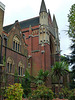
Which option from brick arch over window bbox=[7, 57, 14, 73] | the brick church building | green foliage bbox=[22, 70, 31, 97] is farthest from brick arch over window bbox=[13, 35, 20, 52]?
green foliage bbox=[22, 70, 31, 97]

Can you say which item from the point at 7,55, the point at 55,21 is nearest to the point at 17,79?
the point at 7,55

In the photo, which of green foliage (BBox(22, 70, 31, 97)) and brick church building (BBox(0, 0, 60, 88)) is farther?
green foliage (BBox(22, 70, 31, 97))

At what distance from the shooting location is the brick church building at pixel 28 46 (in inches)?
778

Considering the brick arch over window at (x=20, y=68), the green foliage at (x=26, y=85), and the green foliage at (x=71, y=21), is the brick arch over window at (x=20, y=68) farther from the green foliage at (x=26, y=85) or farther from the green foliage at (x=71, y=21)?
→ the green foliage at (x=71, y=21)

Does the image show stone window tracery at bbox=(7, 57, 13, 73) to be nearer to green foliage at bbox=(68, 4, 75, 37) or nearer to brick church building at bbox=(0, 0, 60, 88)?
brick church building at bbox=(0, 0, 60, 88)

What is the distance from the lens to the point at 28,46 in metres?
35.8

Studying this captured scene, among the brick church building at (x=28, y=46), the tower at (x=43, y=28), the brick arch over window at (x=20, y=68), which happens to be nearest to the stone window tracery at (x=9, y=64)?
the brick church building at (x=28, y=46)

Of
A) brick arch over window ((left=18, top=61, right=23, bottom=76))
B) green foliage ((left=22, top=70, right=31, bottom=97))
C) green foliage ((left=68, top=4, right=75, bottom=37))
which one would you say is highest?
green foliage ((left=68, top=4, right=75, bottom=37))

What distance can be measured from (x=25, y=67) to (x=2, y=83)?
973 centimetres

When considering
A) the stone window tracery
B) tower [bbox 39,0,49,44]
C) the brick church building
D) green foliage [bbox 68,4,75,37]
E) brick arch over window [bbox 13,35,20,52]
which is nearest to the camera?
green foliage [bbox 68,4,75,37]

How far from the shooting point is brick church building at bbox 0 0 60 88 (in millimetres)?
19766

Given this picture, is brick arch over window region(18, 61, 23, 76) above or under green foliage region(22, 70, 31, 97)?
above

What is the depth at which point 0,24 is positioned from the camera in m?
18.5

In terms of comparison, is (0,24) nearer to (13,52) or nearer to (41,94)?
(13,52)
